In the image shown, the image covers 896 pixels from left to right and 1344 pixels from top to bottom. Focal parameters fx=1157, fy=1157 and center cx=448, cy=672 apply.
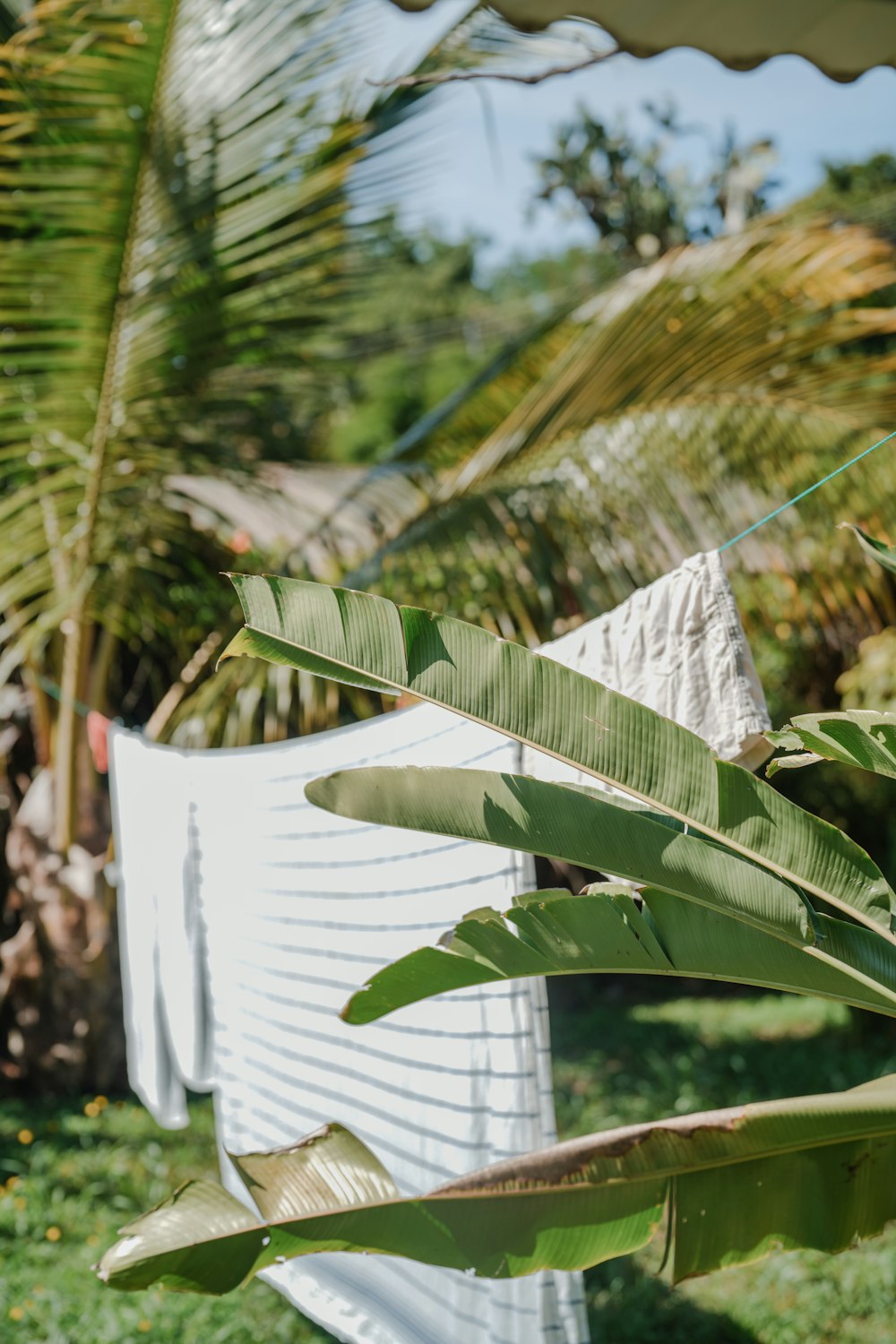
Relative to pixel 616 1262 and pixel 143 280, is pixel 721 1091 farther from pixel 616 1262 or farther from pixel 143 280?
pixel 143 280

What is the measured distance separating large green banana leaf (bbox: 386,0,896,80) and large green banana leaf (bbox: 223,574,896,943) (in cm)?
108

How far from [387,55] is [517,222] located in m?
6.21

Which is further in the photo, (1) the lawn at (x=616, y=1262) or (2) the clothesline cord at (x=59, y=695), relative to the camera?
(2) the clothesline cord at (x=59, y=695)

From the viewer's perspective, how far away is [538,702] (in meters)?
1.27

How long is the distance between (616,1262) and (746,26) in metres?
3.11

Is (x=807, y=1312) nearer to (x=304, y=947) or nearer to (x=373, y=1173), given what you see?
(x=304, y=947)

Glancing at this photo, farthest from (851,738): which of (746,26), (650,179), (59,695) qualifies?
(650,179)

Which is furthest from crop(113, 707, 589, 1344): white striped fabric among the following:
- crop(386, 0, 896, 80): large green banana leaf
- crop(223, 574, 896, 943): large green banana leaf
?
crop(386, 0, 896, 80): large green banana leaf

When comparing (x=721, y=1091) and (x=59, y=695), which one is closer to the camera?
(x=59, y=695)

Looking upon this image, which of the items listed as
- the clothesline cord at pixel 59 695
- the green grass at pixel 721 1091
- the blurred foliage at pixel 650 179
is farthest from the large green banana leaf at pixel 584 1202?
the blurred foliage at pixel 650 179

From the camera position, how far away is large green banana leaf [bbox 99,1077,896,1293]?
1.25 m

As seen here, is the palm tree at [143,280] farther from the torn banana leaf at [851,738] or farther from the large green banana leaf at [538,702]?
the torn banana leaf at [851,738]

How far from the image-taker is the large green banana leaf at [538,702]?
1254mm

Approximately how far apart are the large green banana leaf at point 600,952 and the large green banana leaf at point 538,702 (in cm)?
8
